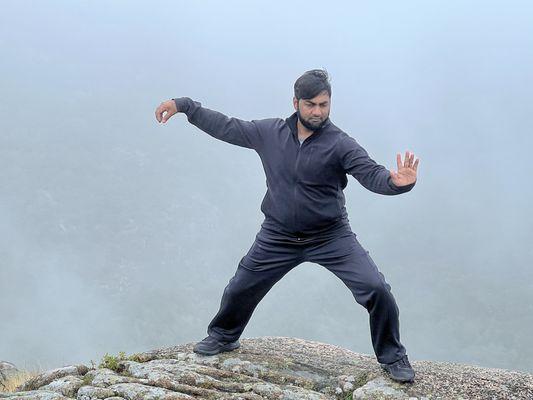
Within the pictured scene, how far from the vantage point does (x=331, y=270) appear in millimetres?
7719

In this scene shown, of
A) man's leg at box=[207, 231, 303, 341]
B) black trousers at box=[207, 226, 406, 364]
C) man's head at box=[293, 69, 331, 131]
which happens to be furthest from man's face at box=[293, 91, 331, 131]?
man's leg at box=[207, 231, 303, 341]

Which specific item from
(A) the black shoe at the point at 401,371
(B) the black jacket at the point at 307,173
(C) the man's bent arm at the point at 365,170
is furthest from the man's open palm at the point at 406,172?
(A) the black shoe at the point at 401,371

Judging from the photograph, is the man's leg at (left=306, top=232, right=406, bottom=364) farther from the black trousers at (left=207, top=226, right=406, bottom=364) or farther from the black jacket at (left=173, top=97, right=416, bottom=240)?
the black jacket at (left=173, top=97, right=416, bottom=240)

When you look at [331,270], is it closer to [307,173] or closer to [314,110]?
[307,173]

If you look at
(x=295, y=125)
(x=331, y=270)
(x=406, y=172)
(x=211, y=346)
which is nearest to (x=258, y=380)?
(x=211, y=346)

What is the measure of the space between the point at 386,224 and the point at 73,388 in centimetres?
18890

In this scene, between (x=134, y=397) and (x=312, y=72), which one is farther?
(x=312, y=72)

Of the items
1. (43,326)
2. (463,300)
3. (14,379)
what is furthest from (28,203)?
(14,379)

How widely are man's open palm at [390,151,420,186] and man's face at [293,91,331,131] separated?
4.16 feet

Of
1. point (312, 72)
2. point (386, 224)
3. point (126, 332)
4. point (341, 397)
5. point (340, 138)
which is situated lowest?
point (341, 397)

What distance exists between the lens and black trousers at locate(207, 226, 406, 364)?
746 centimetres

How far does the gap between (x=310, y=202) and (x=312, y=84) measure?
4.77 ft

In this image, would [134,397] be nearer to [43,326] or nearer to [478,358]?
[478,358]

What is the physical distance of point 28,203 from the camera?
193 meters
